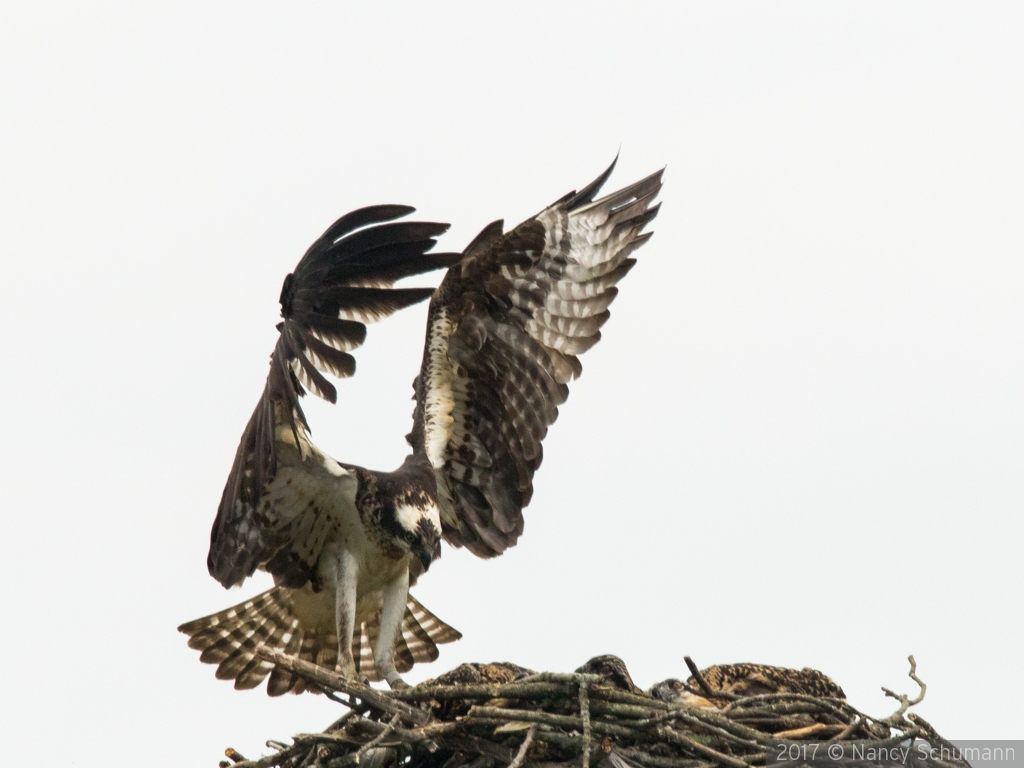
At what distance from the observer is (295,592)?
8.31 meters

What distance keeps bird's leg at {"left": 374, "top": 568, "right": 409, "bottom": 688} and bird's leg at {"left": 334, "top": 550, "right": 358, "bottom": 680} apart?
171 mm

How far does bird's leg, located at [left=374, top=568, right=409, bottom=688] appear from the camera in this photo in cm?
802

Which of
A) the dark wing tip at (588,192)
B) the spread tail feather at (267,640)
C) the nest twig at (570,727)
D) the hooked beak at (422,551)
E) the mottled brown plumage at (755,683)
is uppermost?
the dark wing tip at (588,192)

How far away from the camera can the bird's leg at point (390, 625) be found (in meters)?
8.02

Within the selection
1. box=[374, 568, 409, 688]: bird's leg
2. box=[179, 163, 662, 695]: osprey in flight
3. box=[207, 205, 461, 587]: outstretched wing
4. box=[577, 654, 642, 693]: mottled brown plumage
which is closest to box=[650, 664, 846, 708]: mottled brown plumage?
box=[577, 654, 642, 693]: mottled brown plumage

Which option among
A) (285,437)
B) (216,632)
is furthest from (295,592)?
(285,437)

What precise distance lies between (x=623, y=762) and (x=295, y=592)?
112 inches

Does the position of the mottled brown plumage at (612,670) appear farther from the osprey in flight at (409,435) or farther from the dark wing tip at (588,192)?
the dark wing tip at (588,192)

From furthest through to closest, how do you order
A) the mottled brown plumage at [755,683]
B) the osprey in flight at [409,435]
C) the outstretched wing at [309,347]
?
the osprey in flight at [409,435]
the outstretched wing at [309,347]
the mottled brown plumage at [755,683]

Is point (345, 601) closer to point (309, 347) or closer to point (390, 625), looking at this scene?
point (390, 625)

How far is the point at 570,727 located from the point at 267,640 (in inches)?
112

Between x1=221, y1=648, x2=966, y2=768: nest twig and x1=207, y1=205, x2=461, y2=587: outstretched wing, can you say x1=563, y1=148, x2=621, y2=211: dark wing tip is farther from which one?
x1=221, y1=648, x2=966, y2=768: nest twig

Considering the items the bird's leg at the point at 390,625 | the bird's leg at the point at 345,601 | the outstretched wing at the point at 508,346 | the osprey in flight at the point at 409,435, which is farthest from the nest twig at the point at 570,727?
the outstretched wing at the point at 508,346

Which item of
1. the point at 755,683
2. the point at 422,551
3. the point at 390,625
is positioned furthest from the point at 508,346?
the point at 755,683
